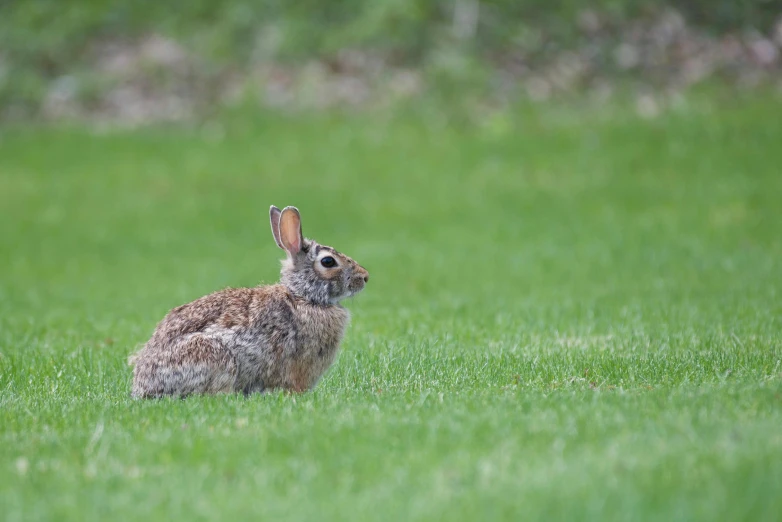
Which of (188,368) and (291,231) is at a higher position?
(291,231)

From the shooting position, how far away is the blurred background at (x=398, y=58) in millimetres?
28844

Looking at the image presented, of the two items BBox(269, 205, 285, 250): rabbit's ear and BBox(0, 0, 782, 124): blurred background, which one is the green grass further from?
BBox(269, 205, 285, 250): rabbit's ear

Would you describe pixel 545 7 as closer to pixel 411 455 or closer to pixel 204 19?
pixel 204 19

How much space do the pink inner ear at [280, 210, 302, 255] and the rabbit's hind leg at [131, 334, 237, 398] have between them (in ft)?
3.86

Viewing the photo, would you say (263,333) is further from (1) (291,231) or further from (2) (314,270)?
(1) (291,231)

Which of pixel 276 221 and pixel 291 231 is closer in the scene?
pixel 291 231

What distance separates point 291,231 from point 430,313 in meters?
5.61

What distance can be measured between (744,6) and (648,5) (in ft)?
8.77

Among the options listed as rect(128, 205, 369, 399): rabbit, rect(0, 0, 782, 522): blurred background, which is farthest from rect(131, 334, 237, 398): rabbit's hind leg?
rect(0, 0, 782, 522): blurred background

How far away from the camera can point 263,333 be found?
9.00 metres

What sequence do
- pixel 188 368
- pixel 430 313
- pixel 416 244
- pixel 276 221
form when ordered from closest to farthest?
pixel 188 368 → pixel 276 221 → pixel 430 313 → pixel 416 244

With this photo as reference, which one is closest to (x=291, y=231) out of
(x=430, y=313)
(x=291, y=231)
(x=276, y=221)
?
(x=291, y=231)

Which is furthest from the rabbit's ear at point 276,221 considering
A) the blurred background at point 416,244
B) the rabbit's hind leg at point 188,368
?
the blurred background at point 416,244

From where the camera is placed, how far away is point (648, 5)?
3067cm
